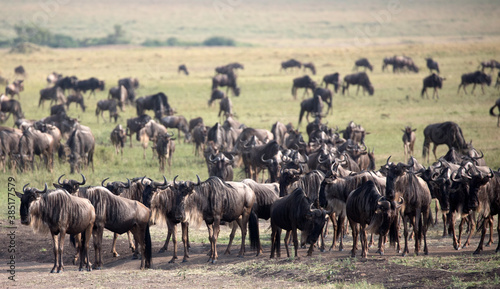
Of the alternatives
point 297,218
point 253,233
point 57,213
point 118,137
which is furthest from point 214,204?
point 118,137

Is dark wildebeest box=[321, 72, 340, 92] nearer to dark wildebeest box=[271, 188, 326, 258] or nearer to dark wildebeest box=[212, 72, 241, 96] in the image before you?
dark wildebeest box=[212, 72, 241, 96]

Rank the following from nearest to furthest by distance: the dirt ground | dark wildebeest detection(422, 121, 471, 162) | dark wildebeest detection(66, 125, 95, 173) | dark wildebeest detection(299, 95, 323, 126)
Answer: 1. the dirt ground
2. dark wildebeest detection(66, 125, 95, 173)
3. dark wildebeest detection(422, 121, 471, 162)
4. dark wildebeest detection(299, 95, 323, 126)

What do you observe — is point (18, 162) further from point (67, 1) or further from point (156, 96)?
point (67, 1)

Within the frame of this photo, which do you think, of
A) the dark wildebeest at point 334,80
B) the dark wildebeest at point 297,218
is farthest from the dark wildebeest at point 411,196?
the dark wildebeest at point 334,80

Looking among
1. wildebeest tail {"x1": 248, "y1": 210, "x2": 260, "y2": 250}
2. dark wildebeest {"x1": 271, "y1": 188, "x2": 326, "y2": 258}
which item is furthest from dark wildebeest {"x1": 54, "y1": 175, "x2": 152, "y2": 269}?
dark wildebeest {"x1": 271, "y1": 188, "x2": 326, "y2": 258}

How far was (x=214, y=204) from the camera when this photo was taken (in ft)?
35.4

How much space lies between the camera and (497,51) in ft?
201

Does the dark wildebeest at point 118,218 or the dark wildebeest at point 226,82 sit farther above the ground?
the dark wildebeest at point 226,82

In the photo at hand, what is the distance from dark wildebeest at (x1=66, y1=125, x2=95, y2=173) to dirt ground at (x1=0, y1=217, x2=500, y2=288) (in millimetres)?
7429

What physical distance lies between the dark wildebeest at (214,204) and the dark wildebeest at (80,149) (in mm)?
8906

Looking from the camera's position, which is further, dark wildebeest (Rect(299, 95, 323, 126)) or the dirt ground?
dark wildebeest (Rect(299, 95, 323, 126))

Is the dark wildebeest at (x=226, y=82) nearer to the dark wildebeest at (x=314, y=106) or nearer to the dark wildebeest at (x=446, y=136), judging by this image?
the dark wildebeest at (x=314, y=106)

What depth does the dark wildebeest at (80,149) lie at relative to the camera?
62.1ft

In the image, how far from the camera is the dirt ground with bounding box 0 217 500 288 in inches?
342
